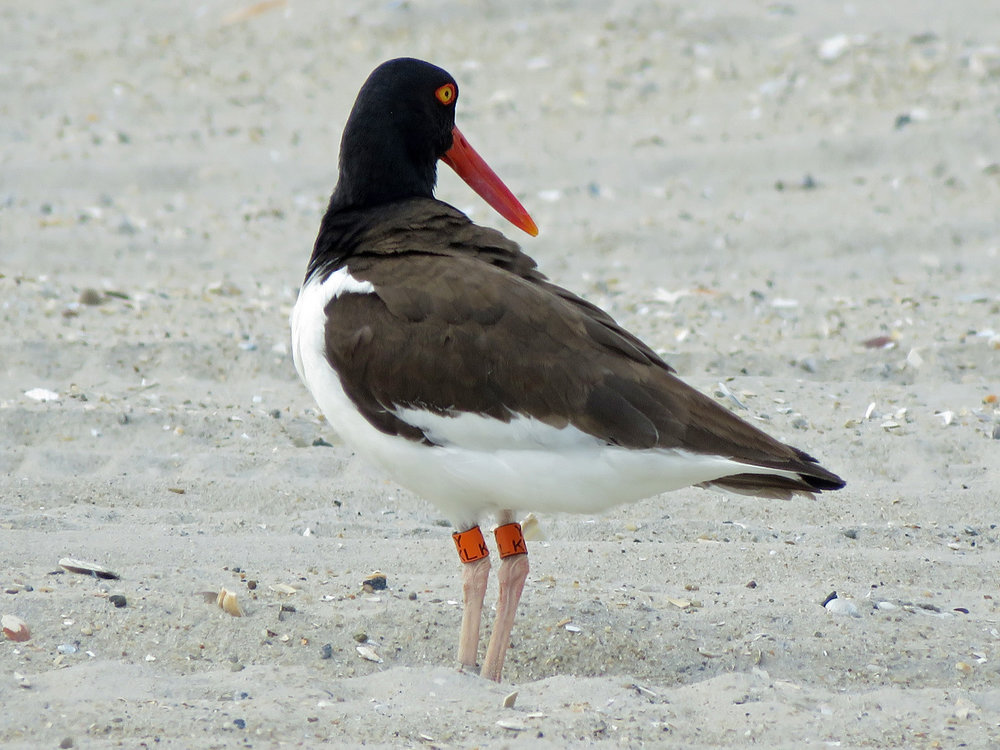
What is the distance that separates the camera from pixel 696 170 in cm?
994

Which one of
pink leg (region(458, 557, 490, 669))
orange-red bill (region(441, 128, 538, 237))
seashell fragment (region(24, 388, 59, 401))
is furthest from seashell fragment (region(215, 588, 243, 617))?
seashell fragment (region(24, 388, 59, 401))

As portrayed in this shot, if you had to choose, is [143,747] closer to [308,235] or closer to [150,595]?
[150,595]

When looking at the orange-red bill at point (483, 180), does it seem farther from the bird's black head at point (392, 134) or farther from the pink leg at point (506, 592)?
the pink leg at point (506, 592)

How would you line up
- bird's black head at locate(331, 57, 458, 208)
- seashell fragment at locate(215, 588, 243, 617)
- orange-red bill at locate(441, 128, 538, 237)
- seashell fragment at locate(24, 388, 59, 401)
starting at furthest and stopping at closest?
seashell fragment at locate(24, 388, 59, 401), orange-red bill at locate(441, 128, 538, 237), bird's black head at locate(331, 57, 458, 208), seashell fragment at locate(215, 588, 243, 617)

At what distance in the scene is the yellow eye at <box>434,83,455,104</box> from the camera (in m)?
4.96

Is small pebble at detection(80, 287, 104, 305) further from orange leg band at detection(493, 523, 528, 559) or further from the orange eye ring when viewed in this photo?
orange leg band at detection(493, 523, 528, 559)

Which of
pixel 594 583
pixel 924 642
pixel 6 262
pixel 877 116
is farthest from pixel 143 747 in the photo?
pixel 877 116

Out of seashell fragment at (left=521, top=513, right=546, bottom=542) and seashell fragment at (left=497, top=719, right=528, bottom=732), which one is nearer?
seashell fragment at (left=497, top=719, right=528, bottom=732)

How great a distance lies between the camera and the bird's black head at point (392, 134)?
4781mm

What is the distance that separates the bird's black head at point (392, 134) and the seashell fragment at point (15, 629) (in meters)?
1.78

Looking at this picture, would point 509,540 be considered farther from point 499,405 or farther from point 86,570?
point 86,570

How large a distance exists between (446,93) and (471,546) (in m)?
1.73

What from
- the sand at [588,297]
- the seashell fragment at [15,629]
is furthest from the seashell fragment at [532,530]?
the seashell fragment at [15,629]

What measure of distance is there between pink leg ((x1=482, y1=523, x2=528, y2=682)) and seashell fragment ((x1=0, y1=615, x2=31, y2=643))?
1392 millimetres
